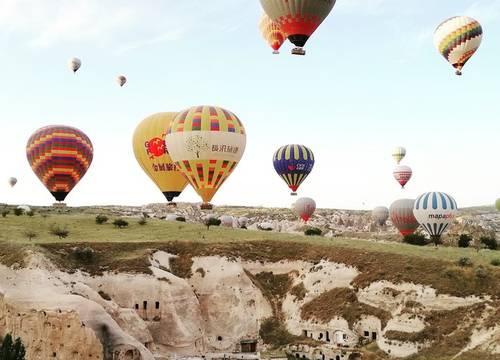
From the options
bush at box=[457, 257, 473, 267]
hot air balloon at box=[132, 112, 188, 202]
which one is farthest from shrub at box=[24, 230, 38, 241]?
bush at box=[457, 257, 473, 267]

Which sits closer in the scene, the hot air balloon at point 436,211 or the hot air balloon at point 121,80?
the hot air balloon at point 436,211

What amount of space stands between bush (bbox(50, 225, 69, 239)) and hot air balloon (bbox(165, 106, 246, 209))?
1350cm

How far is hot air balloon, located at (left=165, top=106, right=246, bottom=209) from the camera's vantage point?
65.9 metres

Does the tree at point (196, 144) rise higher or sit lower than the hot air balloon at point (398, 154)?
lower

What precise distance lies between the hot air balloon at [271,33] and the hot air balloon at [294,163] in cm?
1319

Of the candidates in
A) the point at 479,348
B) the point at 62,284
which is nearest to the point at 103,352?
the point at 62,284

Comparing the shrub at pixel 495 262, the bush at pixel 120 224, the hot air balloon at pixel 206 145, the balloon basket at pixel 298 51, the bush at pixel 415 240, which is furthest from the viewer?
the bush at pixel 415 240

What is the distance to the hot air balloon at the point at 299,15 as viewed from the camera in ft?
164

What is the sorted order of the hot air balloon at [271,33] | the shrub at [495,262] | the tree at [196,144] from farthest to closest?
the hot air balloon at [271,33], the tree at [196,144], the shrub at [495,262]

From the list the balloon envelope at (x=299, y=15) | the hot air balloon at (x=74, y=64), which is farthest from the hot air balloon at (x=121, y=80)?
the balloon envelope at (x=299, y=15)

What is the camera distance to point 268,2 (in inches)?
2021

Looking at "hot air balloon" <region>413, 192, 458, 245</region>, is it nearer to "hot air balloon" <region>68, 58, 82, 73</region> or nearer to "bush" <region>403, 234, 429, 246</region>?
"bush" <region>403, 234, 429, 246</region>

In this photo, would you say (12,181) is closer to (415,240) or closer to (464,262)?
(415,240)

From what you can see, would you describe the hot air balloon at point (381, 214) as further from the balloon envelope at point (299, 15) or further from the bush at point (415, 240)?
the balloon envelope at point (299, 15)
